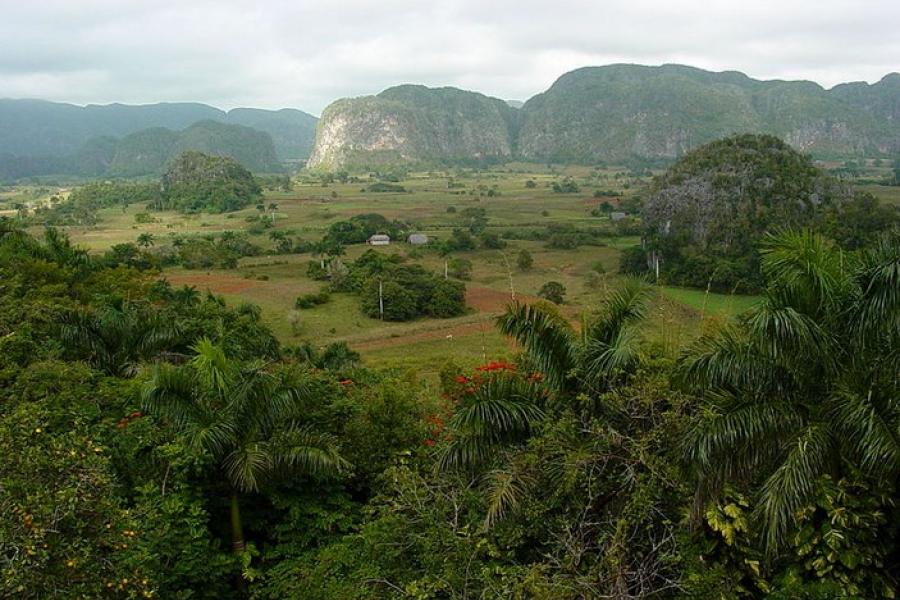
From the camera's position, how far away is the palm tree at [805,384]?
509 centimetres

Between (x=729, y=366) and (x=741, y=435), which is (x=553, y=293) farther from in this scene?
(x=741, y=435)

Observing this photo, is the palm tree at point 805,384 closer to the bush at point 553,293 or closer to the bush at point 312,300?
the bush at point 553,293

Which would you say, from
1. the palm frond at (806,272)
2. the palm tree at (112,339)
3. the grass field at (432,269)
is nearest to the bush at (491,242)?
the grass field at (432,269)

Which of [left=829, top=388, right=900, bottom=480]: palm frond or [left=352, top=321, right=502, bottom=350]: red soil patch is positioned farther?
[left=352, top=321, right=502, bottom=350]: red soil patch

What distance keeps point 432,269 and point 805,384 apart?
44.3 m

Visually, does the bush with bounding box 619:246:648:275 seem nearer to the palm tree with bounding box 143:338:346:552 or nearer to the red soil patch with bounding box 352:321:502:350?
the red soil patch with bounding box 352:321:502:350

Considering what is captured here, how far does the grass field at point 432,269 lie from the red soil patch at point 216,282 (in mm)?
68

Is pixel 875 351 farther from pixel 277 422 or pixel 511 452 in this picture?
pixel 277 422

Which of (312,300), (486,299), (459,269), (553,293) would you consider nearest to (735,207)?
(553,293)

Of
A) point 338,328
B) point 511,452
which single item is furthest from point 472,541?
point 338,328

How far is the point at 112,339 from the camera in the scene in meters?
13.1

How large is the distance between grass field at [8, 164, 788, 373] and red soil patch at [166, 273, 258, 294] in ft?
0.22

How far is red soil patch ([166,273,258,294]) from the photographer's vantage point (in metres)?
42.8

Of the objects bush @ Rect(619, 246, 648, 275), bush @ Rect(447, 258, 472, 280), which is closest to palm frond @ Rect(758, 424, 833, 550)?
bush @ Rect(447, 258, 472, 280)
